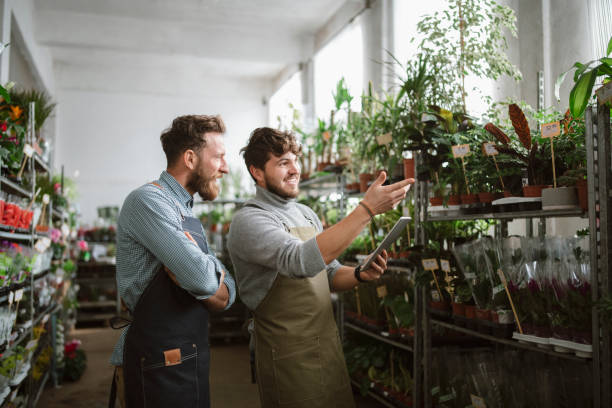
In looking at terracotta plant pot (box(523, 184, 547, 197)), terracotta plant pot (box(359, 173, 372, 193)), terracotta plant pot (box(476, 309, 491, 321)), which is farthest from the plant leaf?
terracotta plant pot (box(359, 173, 372, 193))

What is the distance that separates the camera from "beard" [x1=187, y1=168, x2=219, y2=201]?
1790 millimetres

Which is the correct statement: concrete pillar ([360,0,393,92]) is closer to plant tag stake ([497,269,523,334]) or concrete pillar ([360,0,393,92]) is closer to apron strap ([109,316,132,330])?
plant tag stake ([497,269,523,334])

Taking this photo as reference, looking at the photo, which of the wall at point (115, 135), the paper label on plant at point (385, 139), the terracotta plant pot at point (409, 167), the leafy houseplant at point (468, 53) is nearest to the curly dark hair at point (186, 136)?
the terracotta plant pot at point (409, 167)

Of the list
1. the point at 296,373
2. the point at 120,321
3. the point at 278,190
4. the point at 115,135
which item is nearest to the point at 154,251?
the point at 120,321

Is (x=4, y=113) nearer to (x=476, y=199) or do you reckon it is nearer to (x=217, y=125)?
(x=217, y=125)

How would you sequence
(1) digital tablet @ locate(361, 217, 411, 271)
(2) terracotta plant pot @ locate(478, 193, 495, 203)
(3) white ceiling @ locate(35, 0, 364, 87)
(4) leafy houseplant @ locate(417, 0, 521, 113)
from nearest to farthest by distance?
1. (1) digital tablet @ locate(361, 217, 411, 271)
2. (2) terracotta plant pot @ locate(478, 193, 495, 203)
3. (4) leafy houseplant @ locate(417, 0, 521, 113)
4. (3) white ceiling @ locate(35, 0, 364, 87)

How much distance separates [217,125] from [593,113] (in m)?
1.39

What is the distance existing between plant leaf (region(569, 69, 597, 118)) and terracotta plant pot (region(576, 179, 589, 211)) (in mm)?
263

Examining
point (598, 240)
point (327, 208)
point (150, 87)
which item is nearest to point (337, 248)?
point (598, 240)

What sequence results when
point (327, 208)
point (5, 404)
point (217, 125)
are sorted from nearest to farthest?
point (217, 125) → point (5, 404) → point (327, 208)

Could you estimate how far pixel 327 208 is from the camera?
209 inches

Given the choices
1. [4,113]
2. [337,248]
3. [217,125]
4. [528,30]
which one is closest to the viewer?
[337,248]

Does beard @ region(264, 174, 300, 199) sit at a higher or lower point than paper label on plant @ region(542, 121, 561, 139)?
lower

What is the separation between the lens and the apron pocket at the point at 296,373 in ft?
6.30
